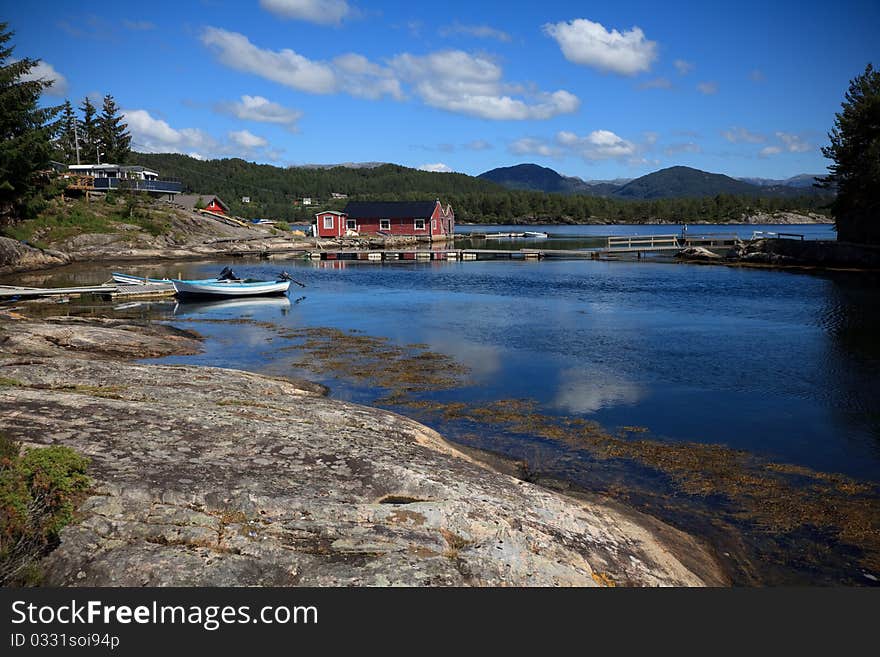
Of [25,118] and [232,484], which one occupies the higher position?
[25,118]

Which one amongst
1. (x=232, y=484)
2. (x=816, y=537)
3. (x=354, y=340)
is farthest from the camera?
(x=354, y=340)

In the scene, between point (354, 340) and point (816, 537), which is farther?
point (354, 340)

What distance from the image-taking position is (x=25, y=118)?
172 feet

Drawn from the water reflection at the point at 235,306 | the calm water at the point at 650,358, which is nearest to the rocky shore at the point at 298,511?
the calm water at the point at 650,358

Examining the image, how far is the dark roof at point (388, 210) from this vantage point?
105 meters

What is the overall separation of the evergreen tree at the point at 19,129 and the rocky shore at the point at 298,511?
46.8 m

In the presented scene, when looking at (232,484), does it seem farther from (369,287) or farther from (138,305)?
(369,287)

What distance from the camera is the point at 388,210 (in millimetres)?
105812

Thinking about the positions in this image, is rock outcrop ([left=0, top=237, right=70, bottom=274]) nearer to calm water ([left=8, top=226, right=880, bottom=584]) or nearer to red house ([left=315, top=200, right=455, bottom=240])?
calm water ([left=8, top=226, right=880, bottom=584])

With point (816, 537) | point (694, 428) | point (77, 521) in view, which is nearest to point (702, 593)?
point (816, 537)

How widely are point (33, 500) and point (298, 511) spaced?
9.88ft

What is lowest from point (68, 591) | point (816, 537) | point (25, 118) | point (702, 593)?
point (816, 537)

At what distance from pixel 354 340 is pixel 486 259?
55.7 metres

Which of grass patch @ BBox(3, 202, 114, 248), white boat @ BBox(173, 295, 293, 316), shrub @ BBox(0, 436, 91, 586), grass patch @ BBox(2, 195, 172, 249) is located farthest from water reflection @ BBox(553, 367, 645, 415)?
grass patch @ BBox(3, 202, 114, 248)
